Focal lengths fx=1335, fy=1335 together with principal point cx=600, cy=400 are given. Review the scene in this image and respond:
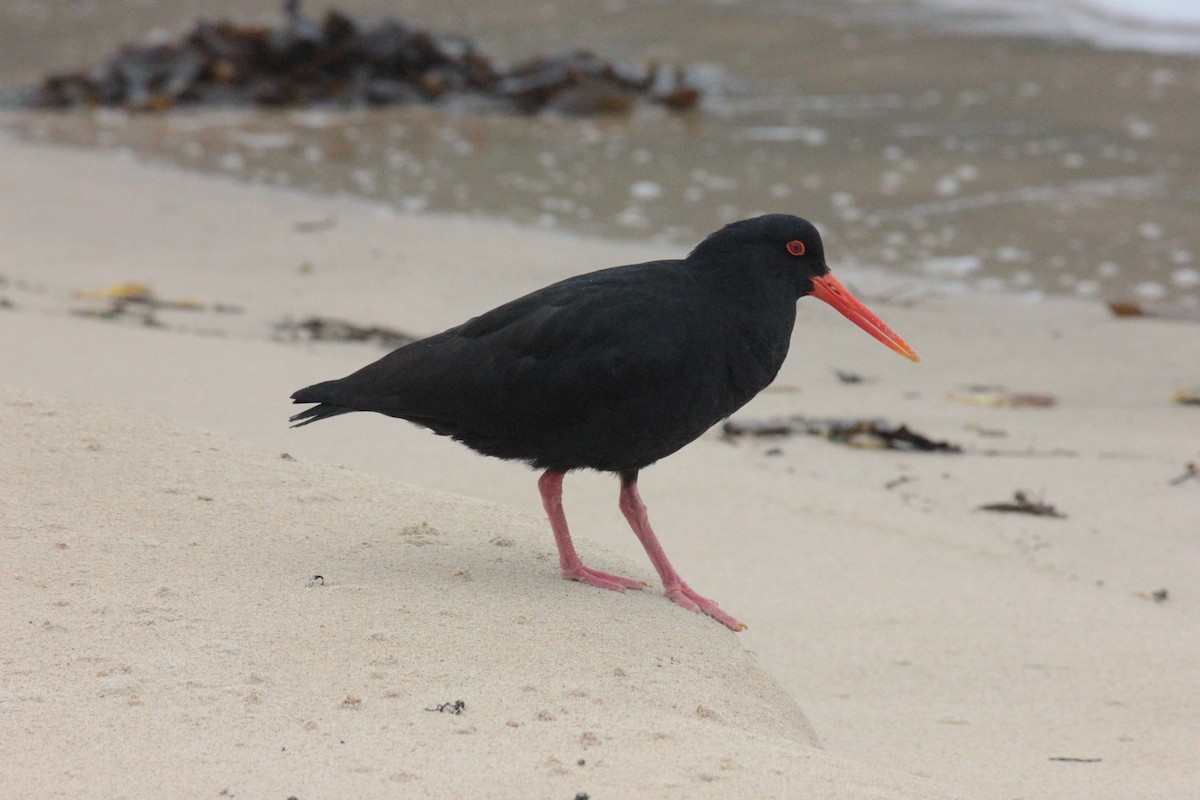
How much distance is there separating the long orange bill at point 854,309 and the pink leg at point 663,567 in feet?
2.84

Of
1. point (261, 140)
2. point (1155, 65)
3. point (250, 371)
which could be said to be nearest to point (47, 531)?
point (250, 371)

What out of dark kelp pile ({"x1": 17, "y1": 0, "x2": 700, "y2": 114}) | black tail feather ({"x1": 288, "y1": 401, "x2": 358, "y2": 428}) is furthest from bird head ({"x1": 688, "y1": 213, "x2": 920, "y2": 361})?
dark kelp pile ({"x1": 17, "y1": 0, "x2": 700, "y2": 114})

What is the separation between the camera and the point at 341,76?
14203mm

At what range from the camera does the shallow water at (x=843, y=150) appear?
8.94 m

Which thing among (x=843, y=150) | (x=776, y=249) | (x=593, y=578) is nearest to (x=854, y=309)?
(x=776, y=249)

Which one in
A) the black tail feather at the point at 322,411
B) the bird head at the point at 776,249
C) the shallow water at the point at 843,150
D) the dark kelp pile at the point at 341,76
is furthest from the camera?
the dark kelp pile at the point at 341,76

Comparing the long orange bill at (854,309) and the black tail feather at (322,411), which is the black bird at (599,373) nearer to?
the black tail feather at (322,411)

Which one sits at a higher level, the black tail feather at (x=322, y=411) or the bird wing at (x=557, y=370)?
the bird wing at (x=557, y=370)

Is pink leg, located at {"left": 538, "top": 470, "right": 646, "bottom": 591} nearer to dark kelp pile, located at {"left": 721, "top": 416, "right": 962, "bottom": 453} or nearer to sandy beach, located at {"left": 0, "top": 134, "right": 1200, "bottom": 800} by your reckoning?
sandy beach, located at {"left": 0, "top": 134, "right": 1200, "bottom": 800}

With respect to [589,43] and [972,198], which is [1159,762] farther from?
[589,43]

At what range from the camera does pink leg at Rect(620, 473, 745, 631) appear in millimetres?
3783

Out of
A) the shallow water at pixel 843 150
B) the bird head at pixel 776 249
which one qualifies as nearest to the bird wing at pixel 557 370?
the bird head at pixel 776 249

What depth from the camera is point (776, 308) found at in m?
3.88

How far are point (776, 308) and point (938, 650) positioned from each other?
3.87 feet
